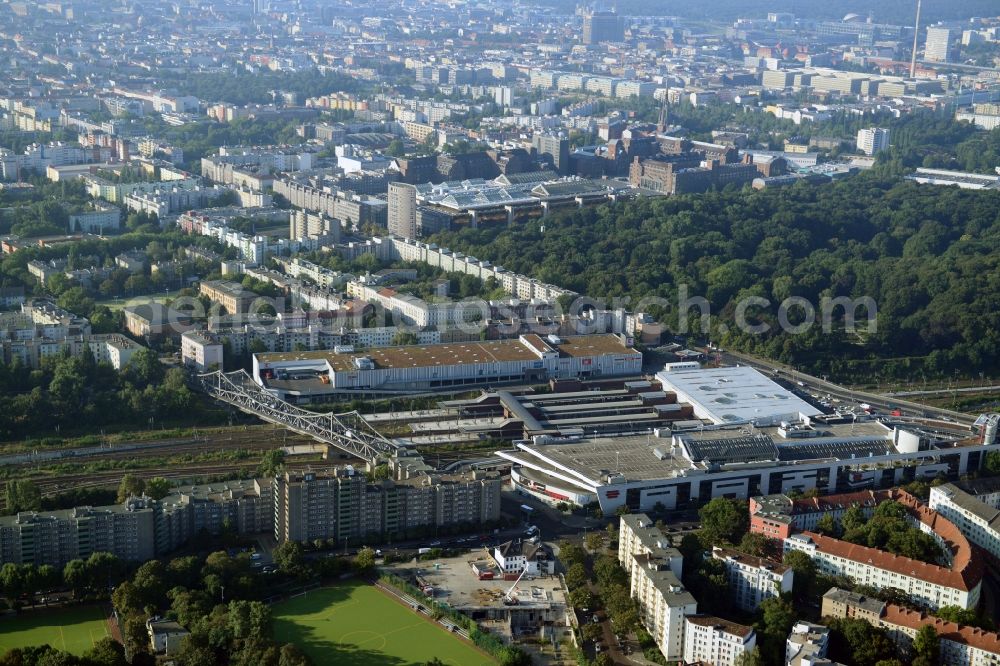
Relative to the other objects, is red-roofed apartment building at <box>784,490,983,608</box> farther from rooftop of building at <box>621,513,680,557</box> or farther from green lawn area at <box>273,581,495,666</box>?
green lawn area at <box>273,581,495,666</box>

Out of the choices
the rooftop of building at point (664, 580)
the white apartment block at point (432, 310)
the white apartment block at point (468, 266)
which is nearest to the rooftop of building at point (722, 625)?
the rooftop of building at point (664, 580)

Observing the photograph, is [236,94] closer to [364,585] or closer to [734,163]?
[734,163]

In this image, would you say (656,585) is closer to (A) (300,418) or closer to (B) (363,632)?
(B) (363,632)

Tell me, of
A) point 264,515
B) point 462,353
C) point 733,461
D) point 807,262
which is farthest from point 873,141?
point 264,515

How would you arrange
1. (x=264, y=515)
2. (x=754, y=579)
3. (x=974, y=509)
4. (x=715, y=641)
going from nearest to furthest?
(x=715, y=641), (x=754, y=579), (x=264, y=515), (x=974, y=509)

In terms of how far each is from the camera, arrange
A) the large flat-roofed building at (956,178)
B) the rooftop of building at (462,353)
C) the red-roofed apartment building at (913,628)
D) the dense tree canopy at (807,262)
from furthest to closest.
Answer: the large flat-roofed building at (956,178), the dense tree canopy at (807,262), the rooftop of building at (462,353), the red-roofed apartment building at (913,628)

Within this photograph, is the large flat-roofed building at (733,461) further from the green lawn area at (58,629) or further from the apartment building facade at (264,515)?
the green lawn area at (58,629)
